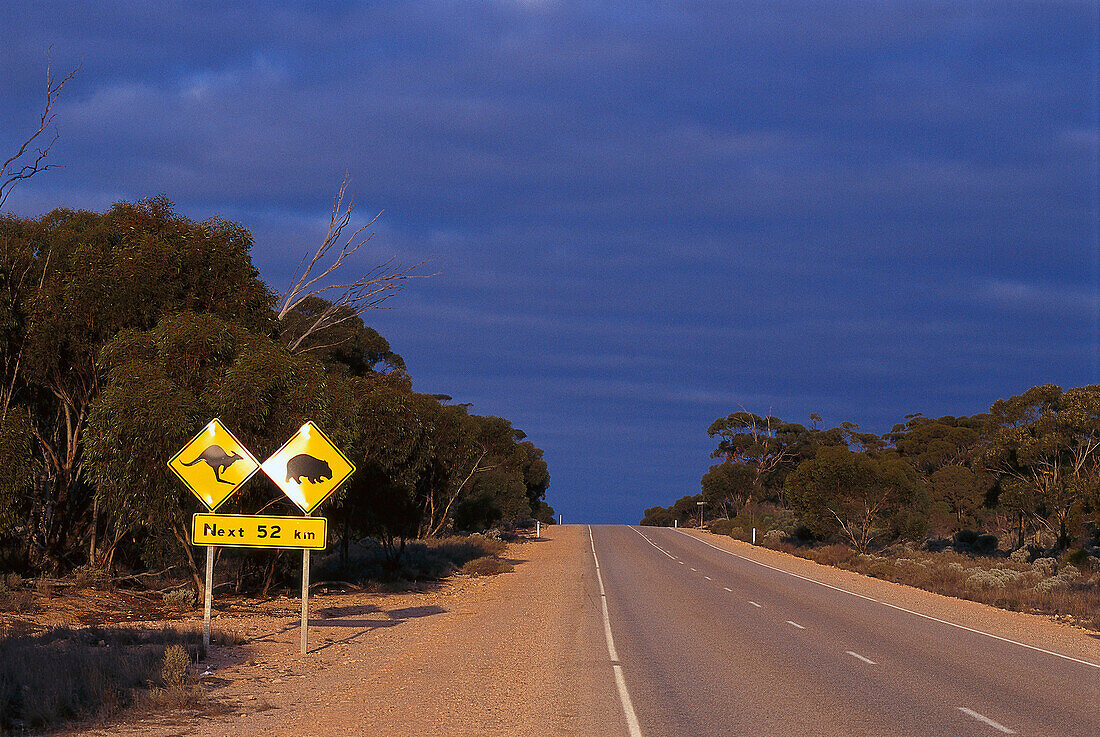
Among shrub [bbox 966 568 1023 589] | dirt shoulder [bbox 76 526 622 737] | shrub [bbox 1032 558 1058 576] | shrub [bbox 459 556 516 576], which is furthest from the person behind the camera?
shrub [bbox 459 556 516 576]

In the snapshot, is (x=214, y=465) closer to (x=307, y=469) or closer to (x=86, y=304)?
(x=307, y=469)

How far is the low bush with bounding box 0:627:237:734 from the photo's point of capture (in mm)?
9172

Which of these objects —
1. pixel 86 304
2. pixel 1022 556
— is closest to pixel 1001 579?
pixel 1022 556

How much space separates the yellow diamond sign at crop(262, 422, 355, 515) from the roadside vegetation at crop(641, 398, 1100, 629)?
679 inches

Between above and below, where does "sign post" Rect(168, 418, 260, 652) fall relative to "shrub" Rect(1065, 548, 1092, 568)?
above

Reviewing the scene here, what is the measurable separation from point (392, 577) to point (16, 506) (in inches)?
544

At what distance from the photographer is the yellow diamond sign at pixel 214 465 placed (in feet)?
45.9

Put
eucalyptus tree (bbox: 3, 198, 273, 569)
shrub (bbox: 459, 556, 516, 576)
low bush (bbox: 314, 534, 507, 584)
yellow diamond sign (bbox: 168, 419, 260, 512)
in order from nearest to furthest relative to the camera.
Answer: yellow diamond sign (bbox: 168, 419, 260, 512), eucalyptus tree (bbox: 3, 198, 273, 569), low bush (bbox: 314, 534, 507, 584), shrub (bbox: 459, 556, 516, 576)

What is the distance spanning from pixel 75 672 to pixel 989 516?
66.6 m

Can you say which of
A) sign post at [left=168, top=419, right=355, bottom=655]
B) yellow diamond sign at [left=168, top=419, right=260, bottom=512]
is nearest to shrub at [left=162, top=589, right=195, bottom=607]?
sign post at [left=168, top=419, right=355, bottom=655]

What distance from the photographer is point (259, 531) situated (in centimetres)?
1434

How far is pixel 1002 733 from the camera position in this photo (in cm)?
937

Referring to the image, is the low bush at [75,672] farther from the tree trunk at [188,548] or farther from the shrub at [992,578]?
the shrub at [992,578]

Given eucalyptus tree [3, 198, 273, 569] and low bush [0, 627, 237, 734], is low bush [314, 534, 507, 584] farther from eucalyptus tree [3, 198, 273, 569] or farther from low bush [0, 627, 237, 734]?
low bush [0, 627, 237, 734]
